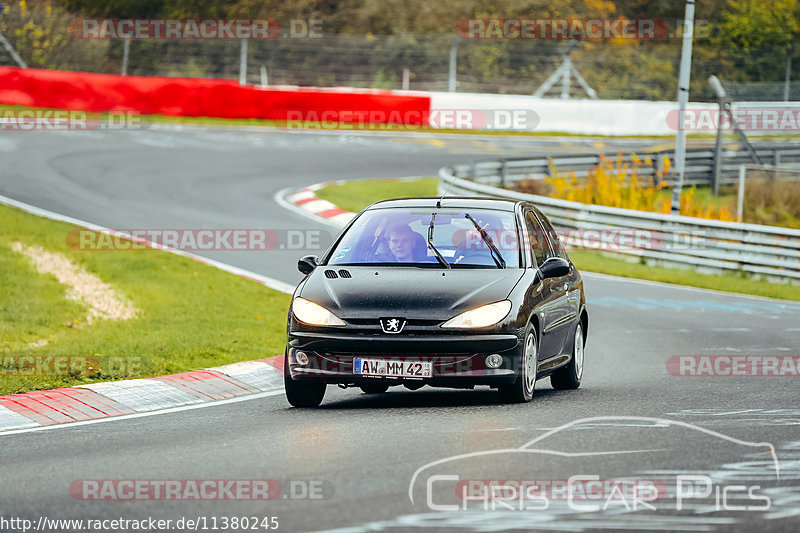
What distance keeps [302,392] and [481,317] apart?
1.49m

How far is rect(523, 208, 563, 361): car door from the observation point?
966 cm

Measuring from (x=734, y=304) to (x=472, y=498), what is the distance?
12868mm

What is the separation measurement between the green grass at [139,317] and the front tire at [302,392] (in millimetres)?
1924

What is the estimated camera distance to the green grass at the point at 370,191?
27266 millimetres

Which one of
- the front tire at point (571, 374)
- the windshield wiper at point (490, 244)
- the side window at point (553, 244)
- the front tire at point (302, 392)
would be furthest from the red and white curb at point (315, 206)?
the front tire at point (302, 392)

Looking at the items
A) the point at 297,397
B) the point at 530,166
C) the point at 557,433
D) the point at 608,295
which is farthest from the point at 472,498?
the point at 530,166

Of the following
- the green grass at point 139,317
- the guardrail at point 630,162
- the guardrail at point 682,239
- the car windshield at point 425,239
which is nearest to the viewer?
the car windshield at point 425,239

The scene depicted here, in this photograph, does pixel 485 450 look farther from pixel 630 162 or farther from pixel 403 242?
pixel 630 162

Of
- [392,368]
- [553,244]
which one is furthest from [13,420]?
[553,244]

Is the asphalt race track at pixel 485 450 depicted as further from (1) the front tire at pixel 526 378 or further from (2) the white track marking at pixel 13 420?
(2) the white track marking at pixel 13 420

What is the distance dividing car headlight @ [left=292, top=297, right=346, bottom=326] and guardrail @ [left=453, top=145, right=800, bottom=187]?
20.1m

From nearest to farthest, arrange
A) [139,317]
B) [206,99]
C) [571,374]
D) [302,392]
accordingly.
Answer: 1. [302,392]
2. [571,374]
3. [139,317]
4. [206,99]

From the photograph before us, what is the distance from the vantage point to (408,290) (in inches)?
356

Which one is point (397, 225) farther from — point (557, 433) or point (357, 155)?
point (357, 155)
